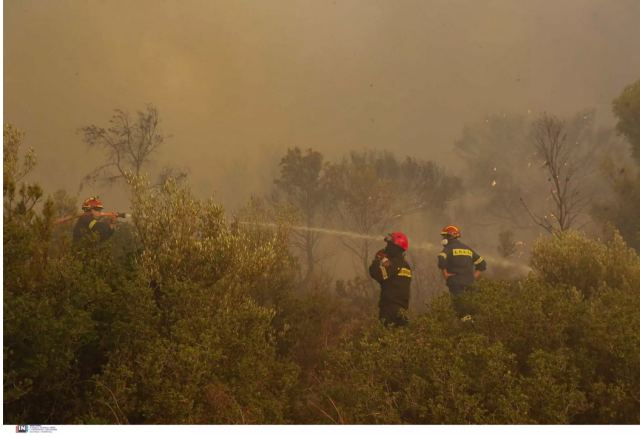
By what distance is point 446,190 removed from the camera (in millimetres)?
31141

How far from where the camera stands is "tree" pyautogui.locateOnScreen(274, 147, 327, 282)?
2800 cm

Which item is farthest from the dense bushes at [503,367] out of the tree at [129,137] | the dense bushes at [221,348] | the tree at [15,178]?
the tree at [129,137]

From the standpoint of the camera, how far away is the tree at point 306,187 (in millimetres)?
28000

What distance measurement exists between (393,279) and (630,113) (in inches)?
769

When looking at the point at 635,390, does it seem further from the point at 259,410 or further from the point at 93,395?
the point at 93,395

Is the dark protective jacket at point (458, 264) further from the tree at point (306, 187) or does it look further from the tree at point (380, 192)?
the tree at point (306, 187)

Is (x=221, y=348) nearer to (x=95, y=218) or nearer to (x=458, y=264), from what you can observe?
(x=95, y=218)

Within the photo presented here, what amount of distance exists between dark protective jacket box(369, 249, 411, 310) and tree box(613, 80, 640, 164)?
19112 millimetres

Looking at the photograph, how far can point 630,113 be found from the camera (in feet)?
71.6

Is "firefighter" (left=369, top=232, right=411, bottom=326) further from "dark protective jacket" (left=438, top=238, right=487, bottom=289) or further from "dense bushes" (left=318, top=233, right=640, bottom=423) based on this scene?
"dark protective jacket" (left=438, top=238, right=487, bottom=289)

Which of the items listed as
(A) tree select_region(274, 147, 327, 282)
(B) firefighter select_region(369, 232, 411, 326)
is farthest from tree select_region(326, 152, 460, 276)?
(B) firefighter select_region(369, 232, 411, 326)

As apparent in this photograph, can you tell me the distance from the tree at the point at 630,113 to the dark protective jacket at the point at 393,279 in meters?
19.1

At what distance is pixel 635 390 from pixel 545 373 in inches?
48.2

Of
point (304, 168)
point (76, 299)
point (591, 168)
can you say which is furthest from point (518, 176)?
point (76, 299)
